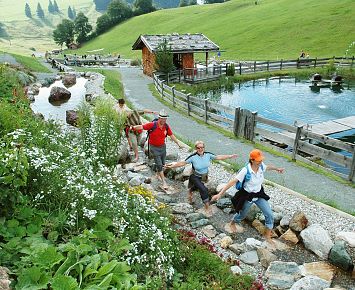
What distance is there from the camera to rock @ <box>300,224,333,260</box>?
281 inches

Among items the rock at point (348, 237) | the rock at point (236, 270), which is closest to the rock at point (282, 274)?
the rock at point (236, 270)

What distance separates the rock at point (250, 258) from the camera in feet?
22.5

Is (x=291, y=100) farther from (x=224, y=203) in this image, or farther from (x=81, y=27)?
(x=81, y=27)

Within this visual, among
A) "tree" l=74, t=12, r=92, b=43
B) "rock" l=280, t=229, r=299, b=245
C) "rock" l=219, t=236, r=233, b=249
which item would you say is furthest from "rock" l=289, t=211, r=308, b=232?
"tree" l=74, t=12, r=92, b=43

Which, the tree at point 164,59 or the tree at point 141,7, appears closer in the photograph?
the tree at point 164,59

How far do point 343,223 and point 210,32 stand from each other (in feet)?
236

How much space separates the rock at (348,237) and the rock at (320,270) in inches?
27.4

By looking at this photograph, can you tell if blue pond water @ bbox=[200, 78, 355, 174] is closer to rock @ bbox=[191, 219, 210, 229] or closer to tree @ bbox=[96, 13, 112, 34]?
rock @ bbox=[191, 219, 210, 229]

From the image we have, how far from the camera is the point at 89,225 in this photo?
546 centimetres

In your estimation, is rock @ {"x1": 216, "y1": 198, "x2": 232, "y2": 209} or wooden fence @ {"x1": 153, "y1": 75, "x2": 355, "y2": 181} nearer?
rock @ {"x1": 216, "y1": 198, "x2": 232, "y2": 209}

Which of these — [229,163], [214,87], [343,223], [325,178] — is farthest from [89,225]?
[214,87]

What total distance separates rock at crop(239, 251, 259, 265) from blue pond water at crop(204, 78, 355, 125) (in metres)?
17.3

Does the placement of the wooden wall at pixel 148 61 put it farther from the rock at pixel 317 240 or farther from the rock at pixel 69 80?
the rock at pixel 317 240

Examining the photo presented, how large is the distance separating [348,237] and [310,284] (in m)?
1.97
